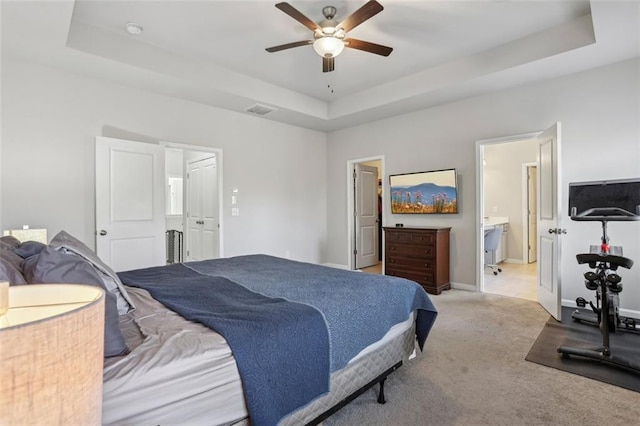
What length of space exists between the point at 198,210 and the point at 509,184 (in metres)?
6.40

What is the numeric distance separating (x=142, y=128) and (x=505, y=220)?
699cm

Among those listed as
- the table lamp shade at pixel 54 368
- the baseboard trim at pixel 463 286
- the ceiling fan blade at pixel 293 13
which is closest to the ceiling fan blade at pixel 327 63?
the ceiling fan blade at pixel 293 13

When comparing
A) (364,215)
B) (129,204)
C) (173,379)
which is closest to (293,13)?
(173,379)

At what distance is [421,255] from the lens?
15.5 feet

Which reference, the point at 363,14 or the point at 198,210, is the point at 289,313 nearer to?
the point at 363,14

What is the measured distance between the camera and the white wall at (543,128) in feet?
11.4

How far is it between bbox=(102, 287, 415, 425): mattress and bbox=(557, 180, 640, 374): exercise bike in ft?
7.68

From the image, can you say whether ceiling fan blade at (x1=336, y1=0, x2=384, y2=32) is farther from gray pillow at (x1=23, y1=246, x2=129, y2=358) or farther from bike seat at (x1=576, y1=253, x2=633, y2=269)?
bike seat at (x1=576, y1=253, x2=633, y2=269)

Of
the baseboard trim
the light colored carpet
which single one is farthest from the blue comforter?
the baseboard trim

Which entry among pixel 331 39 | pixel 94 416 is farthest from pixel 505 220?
pixel 94 416

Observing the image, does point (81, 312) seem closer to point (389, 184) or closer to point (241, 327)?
point (241, 327)

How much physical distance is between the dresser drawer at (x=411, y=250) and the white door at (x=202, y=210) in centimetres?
271

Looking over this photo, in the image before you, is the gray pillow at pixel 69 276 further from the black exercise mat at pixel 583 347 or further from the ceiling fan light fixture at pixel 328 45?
the black exercise mat at pixel 583 347

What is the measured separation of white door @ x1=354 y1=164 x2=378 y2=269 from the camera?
21.3ft
